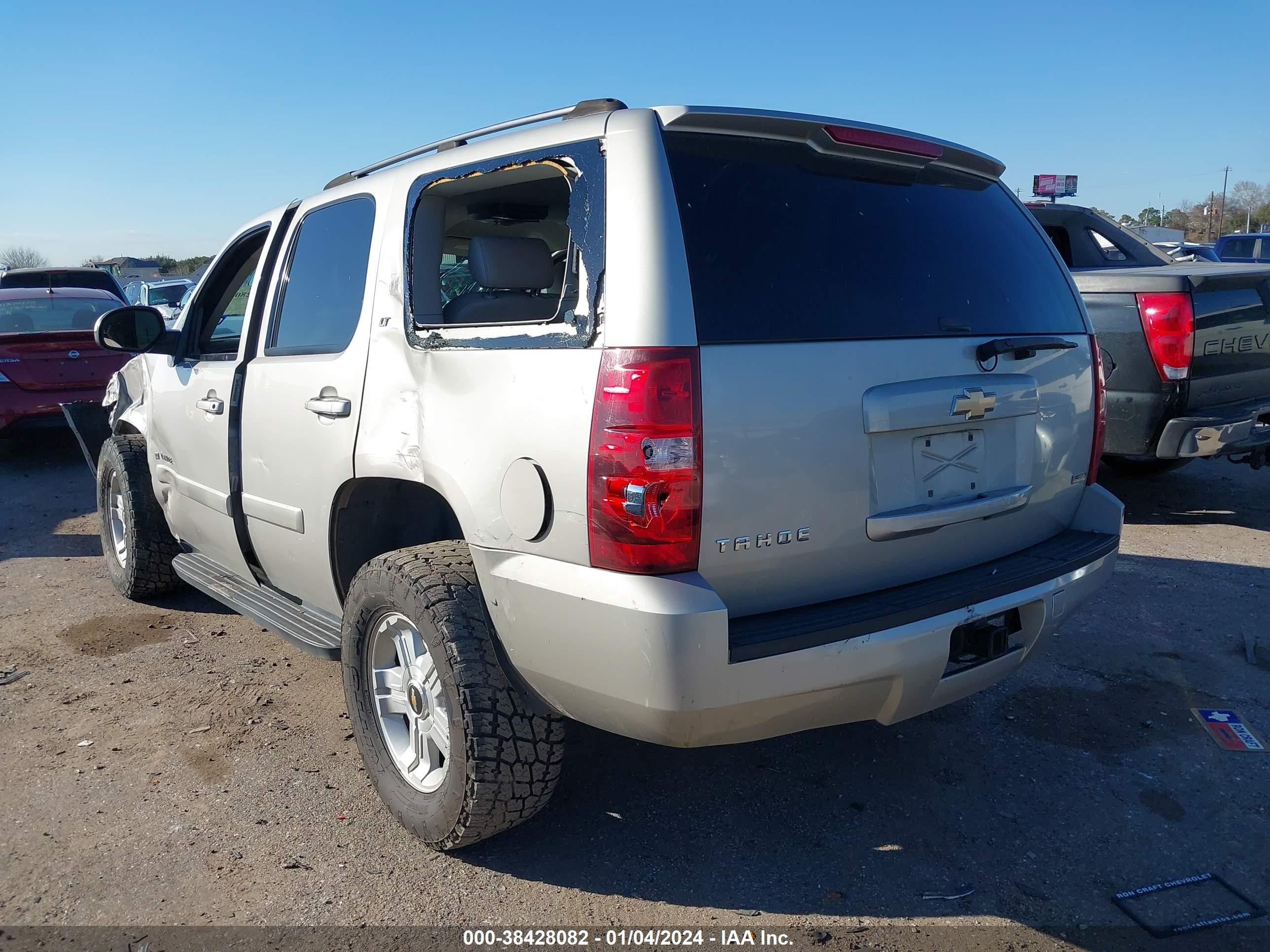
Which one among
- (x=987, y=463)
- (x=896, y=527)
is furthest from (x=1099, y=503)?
(x=896, y=527)

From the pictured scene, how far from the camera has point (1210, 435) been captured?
566cm

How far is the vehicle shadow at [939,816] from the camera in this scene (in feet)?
8.82

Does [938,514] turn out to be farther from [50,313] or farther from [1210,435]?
[50,313]

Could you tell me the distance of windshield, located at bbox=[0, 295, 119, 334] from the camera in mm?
9391

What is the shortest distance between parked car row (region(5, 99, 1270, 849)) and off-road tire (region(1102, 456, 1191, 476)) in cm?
465

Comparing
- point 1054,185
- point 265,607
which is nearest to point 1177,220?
point 1054,185

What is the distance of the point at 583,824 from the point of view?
3057mm

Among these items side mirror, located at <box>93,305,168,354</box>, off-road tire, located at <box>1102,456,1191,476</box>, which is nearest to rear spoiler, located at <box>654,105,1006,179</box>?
side mirror, located at <box>93,305,168,354</box>

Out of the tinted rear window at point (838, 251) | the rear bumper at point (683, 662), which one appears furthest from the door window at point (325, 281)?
the tinted rear window at point (838, 251)

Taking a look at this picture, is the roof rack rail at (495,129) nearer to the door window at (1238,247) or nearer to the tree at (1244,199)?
the door window at (1238,247)

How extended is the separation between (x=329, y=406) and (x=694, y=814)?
176cm

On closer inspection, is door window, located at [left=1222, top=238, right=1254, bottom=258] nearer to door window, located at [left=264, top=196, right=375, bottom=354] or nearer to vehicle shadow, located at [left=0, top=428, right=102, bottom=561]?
vehicle shadow, located at [left=0, top=428, right=102, bottom=561]

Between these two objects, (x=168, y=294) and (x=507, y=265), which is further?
(x=168, y=294)

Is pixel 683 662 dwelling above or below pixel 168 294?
below
